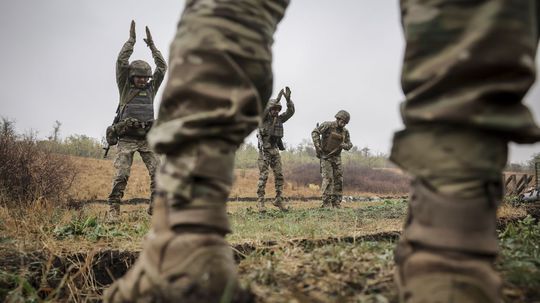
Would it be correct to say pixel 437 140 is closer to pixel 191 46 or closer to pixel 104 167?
pixel 191 46

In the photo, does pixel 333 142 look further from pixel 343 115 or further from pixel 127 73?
pixel 127 73

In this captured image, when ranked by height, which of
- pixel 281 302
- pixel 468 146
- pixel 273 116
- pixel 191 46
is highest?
pixel 273 116

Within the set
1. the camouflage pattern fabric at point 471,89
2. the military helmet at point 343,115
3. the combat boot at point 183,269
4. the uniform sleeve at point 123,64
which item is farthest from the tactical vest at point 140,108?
the camouflage pattern fabric at point 471,89

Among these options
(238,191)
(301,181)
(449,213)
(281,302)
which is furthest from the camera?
(301,181)

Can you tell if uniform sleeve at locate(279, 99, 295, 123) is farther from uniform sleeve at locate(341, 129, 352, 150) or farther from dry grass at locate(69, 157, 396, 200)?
dry grass at locate(69, 157, 396, 200)

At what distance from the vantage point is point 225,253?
35.1 inches

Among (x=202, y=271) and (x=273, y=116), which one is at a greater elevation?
(x=273, y=116)

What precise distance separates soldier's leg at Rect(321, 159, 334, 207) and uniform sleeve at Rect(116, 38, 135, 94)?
6.06 metres

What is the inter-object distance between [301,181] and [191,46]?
20.7 metres

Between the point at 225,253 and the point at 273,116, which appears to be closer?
the point at 225,253

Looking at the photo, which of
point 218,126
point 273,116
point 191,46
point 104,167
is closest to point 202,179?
point 218,126

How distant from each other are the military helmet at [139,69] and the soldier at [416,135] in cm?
637

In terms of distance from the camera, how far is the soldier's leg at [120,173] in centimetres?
645

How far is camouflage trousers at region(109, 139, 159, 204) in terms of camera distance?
21.5 ft
